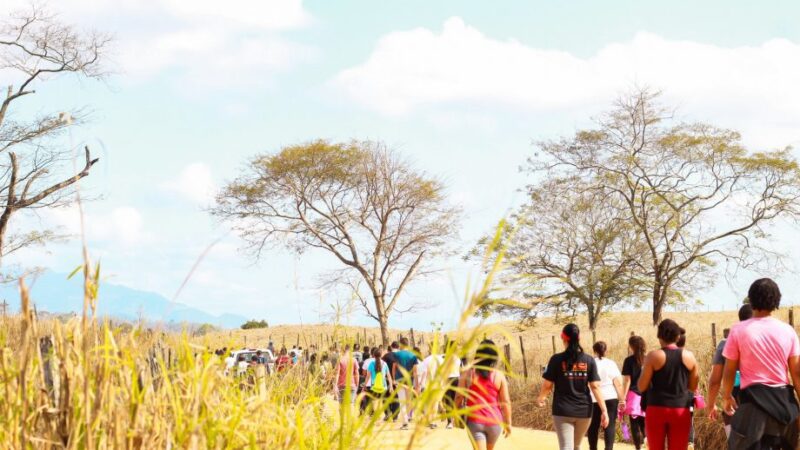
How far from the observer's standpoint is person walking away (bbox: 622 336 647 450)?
10.2m

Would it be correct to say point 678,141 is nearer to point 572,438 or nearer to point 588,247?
point 588,247

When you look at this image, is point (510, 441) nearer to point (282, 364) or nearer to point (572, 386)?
point (282, 364)

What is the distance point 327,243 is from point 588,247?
467 inches

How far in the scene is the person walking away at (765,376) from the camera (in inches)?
253

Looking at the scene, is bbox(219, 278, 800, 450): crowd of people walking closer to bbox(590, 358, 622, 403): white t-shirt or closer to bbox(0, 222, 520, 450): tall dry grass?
bbox(590, 358, 622, 403): white t-shirt

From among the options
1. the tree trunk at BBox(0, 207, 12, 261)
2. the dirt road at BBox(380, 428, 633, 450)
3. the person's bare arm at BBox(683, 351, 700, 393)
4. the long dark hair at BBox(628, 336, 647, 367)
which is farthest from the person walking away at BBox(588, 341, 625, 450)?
the tree trunk at BBox(0, 207, 12, 261)

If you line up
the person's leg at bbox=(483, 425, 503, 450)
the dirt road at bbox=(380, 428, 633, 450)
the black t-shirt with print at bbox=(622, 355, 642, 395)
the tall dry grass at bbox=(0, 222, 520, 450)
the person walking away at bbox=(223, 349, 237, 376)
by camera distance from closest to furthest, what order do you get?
the tall dry grass at bbox=(0, 222, 520, 450), the person walking away at bbox=(223, 349, 237, 376), the person's leg at bbox=(483, 425, 503, 450), the black t-shirt with print at bbox=(622, 355, 642, 395), the dirt road at bbox=(380, 428, 633, 450)

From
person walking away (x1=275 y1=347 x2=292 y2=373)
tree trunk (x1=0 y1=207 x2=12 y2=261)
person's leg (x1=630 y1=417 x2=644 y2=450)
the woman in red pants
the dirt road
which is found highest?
tree trunk (x1=0 y1=207 x2=12 y2=261)

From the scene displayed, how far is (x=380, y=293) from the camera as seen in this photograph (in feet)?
137

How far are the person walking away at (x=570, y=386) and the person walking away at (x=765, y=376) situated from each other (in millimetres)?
2215

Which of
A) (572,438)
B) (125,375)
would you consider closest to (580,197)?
(572,438)

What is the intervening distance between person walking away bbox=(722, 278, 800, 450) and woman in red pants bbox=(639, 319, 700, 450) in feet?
3.43

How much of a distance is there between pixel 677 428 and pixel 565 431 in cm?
134

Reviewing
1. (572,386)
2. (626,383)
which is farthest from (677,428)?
(626,383)
